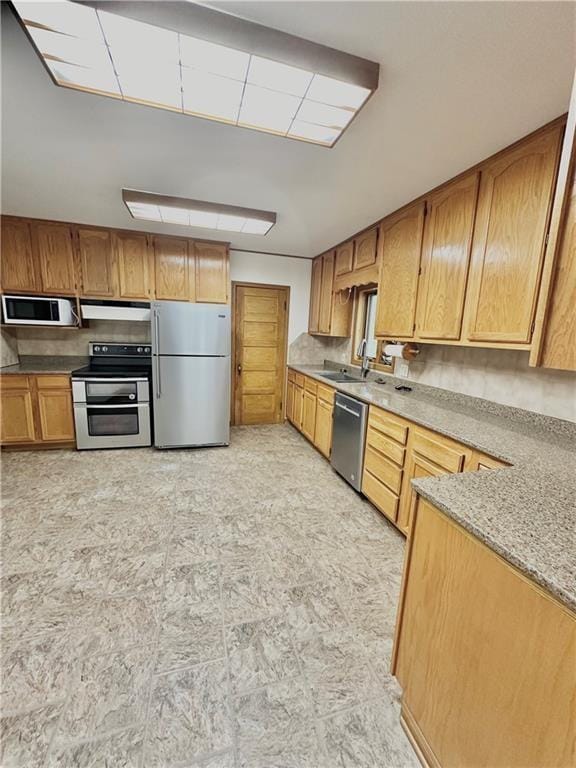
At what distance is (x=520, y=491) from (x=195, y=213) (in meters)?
3.06

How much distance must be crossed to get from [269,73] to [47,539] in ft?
9.28

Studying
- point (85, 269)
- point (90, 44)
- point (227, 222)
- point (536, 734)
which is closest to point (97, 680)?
point (536, 734)

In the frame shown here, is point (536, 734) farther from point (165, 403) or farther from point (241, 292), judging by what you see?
point (241, 292)

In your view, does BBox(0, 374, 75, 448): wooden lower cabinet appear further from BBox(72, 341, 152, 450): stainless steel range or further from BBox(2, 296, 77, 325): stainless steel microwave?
BBox(2, 296, 77, 325): stainless steel microwave

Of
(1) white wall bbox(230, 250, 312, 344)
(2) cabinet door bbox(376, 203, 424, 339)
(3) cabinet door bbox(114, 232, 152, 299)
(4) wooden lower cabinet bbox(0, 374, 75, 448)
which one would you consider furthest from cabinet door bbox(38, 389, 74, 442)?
(2) cabinet door bbox(376, 203, 424, 339)

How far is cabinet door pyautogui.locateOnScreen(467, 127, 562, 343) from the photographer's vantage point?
1.60m

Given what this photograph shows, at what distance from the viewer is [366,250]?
3.21 meters

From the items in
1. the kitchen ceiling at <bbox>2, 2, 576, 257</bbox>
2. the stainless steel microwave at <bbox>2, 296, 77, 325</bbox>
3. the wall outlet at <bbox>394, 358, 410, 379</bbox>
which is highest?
the kitchen ceiling at <bbox>2, 2, 576, 257</bbox>

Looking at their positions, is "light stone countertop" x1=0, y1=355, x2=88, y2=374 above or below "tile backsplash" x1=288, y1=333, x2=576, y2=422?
below

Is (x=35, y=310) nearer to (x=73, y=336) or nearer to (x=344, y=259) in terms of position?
(x=73, y=336)

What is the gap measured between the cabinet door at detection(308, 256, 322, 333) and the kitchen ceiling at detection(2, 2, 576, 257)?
138 cm

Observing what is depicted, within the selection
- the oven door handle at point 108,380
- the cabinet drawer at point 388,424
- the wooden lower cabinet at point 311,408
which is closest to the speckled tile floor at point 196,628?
the cabinet drawer at point 388,424

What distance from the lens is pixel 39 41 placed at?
3.74 feet

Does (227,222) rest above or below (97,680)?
above
